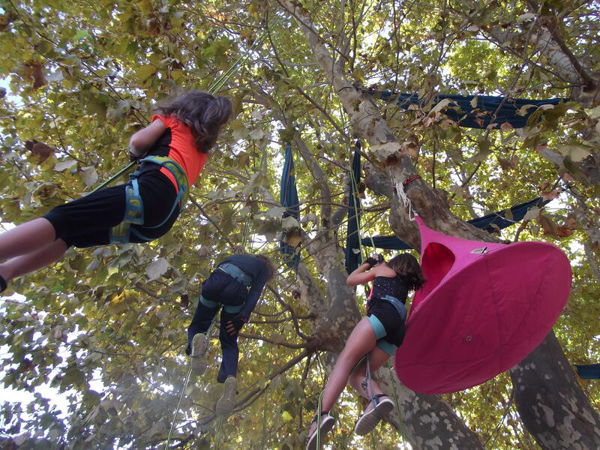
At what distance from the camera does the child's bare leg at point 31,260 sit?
4.66 feet

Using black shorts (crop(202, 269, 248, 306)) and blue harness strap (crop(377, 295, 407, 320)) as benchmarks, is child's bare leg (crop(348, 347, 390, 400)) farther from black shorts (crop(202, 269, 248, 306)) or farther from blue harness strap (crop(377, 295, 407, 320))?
black shorts (crop(202, 269, 248, 306))

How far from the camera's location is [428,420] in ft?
7.83

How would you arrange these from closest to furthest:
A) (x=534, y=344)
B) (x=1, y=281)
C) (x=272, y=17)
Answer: (x=1, y=281) < (x=534, y=344) < (x=272, y=17)

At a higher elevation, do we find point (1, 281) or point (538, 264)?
point (1, 281)

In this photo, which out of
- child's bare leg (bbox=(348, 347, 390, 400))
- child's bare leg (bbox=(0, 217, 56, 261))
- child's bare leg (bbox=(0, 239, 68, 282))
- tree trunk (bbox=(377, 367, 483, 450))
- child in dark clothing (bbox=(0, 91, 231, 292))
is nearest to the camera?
child's bare leg (bbox=(0, 217, 56, 261))

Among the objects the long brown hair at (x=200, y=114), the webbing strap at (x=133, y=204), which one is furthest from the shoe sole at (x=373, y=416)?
the long brown hair at (x=200, y=114)

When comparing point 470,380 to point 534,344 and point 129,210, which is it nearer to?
point 534,344

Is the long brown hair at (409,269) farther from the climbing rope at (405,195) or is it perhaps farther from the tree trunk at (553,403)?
the tree trunk at (553,403)

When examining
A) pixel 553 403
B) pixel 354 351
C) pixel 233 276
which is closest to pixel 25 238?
pixel 233 276

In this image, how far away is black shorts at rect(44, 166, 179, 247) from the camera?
133cm

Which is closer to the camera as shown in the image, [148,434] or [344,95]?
[148,434]

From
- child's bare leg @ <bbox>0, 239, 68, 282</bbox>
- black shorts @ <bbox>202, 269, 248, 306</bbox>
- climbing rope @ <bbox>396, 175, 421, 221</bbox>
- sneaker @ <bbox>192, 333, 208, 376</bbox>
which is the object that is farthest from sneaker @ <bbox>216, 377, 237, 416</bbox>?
climbing rope @ <bbox>396, 175, 421, 221</bbox>

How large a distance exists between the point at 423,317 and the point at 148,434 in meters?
1.66

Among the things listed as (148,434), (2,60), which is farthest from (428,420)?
(2,60)
